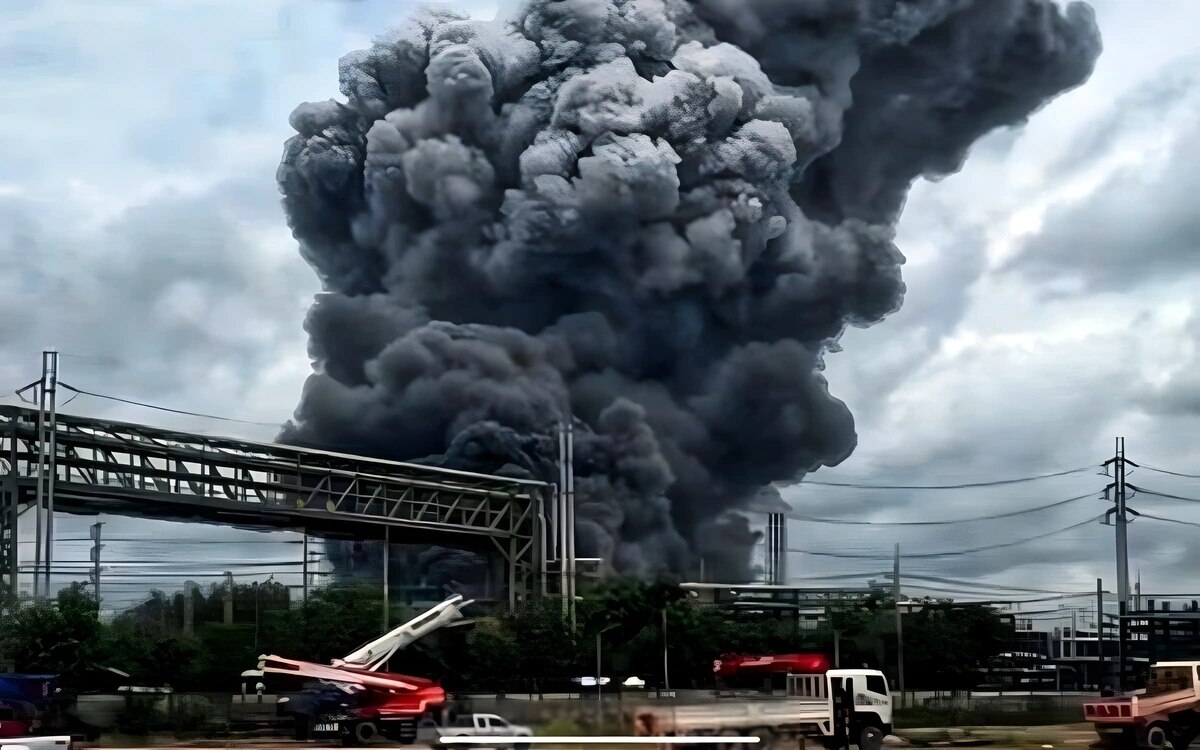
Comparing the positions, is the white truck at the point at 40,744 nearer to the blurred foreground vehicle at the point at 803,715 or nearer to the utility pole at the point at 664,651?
the blurred foreground vehicle at the point at 803,715

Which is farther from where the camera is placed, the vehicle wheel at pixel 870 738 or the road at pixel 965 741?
the road at pixel 965 741

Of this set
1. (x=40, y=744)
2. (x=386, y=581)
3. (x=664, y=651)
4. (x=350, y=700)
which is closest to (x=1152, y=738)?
(x=350, y=700)

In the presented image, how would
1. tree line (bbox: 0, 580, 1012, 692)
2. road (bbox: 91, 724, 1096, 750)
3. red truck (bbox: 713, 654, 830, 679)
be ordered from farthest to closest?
tree line (bbox: 0, 580, 1012, 692) → red truck (bbox: 713, 654, 830, 679) → road (bbox: 91, 724, 1096, 750)

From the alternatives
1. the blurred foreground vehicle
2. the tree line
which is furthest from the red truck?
the tree line

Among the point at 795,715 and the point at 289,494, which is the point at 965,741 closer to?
the point at 795,715

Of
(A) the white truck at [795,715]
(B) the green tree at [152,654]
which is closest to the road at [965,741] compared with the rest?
(A) the white truck at [795,715]

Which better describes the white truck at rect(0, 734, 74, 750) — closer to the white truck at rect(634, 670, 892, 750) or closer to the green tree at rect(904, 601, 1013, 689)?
the white truck at rect(634, 670, 892, 750)

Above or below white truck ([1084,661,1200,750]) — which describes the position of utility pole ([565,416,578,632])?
above

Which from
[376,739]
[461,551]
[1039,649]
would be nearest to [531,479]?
[461,551]

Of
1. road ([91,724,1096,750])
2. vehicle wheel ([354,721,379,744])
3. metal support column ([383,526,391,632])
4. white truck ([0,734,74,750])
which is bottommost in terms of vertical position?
road ([91,724,1096,750])
